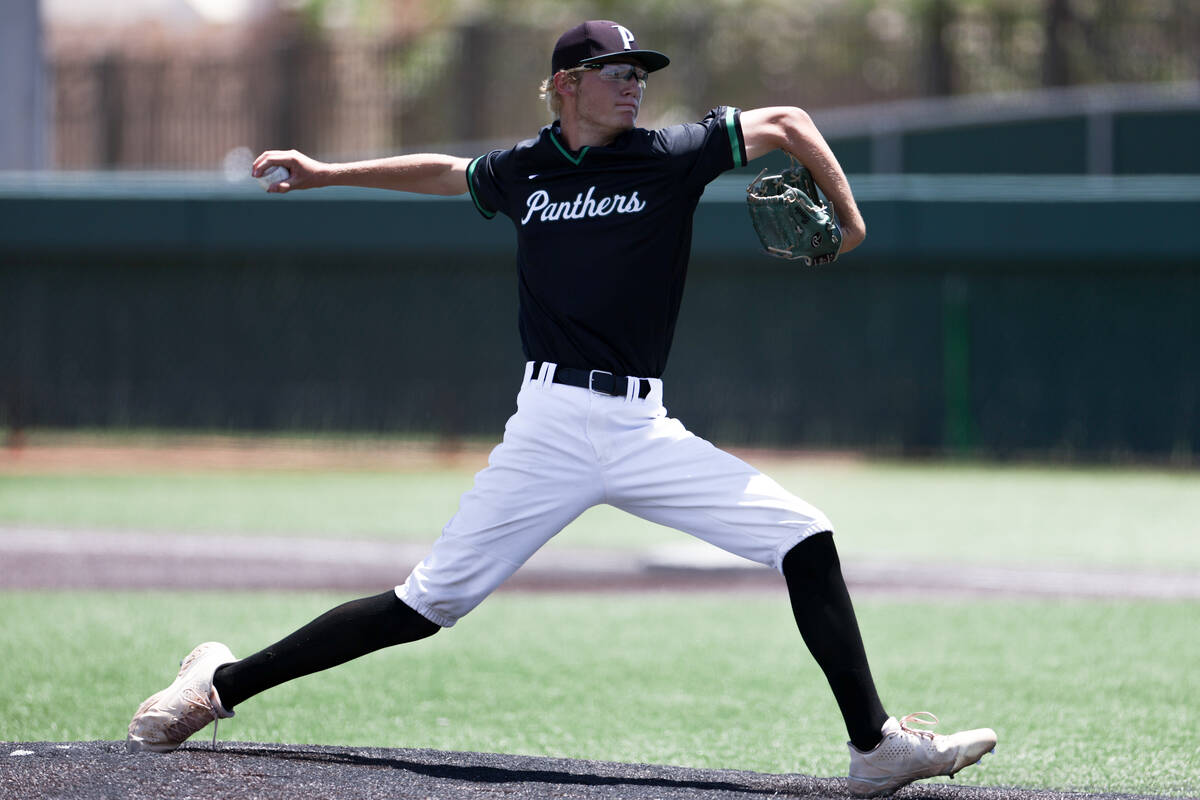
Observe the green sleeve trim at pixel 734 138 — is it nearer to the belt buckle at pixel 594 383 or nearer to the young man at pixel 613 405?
the young man at pixel 613 405

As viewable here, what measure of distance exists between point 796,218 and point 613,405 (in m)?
0.72

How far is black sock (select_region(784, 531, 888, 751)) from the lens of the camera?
418cm

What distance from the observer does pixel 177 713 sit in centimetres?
443

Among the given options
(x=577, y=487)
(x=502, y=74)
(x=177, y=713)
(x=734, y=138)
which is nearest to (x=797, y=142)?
(x=734, y=138)

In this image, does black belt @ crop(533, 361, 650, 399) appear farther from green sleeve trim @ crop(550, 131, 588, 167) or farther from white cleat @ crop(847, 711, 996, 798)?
white cleat @ crop(847, 711, 996, 798)

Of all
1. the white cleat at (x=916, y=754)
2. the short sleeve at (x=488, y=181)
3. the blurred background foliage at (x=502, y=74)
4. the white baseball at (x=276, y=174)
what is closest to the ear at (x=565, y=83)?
the short sleeve at (x=488, y=181)

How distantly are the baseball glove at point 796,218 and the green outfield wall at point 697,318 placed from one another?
477 inches

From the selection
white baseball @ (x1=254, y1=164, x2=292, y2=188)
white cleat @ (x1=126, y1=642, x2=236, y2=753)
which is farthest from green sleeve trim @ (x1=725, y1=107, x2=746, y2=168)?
white cleat @ (x1=126, y1=642, x2=236, y2=753)

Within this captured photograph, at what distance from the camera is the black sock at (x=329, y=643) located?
443cm

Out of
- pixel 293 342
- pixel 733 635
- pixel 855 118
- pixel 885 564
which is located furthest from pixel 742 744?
pixel 855 118

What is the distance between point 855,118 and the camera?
22906mm

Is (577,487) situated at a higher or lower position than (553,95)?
lower

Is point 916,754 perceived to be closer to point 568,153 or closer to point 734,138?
point 734,138

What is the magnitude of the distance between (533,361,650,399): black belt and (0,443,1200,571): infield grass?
602 cm
